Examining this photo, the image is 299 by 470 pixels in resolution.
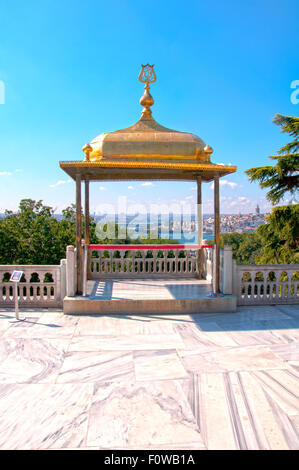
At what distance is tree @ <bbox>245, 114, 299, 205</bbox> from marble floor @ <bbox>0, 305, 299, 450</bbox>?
7275 mm

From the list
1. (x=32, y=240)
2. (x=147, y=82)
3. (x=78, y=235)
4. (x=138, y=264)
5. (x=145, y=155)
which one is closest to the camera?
(x=145, y=155)

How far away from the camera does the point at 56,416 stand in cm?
296

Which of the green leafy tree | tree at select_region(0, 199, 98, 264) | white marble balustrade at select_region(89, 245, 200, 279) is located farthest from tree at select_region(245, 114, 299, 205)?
the green leafy tree

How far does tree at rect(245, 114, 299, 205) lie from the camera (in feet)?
38.4

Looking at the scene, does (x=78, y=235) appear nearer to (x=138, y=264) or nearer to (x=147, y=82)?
(x=138, y=264)

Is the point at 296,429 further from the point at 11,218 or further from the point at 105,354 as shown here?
the point at 11,218

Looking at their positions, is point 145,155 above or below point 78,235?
above

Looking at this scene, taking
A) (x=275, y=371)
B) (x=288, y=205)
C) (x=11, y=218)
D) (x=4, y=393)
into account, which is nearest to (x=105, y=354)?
(x=4, y=393)

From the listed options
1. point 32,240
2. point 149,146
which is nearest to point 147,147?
point 149,146

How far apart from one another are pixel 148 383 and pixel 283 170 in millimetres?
10216

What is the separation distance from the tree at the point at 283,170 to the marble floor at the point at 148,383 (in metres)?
7.27

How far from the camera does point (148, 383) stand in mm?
3607

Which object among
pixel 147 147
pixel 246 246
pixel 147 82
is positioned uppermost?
pixel 147 82

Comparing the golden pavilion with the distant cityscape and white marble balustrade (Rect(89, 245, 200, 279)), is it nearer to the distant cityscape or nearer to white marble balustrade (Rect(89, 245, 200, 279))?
white marble balustrade (Rect(89, 245, 200, 279))
